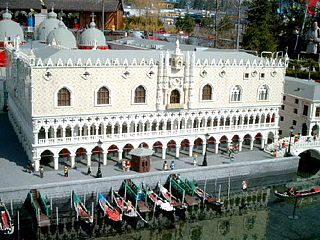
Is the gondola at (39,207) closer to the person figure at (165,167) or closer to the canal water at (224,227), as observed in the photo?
the canal water at (224,227)

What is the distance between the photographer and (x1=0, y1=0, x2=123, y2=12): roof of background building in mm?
101125

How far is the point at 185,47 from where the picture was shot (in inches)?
2611

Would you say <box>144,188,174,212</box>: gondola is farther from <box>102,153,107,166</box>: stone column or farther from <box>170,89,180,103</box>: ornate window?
<box>170,89,180,103</box>: ornate window

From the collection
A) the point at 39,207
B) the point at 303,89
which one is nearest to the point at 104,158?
the point at 39,207

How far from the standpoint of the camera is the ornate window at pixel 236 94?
176ft

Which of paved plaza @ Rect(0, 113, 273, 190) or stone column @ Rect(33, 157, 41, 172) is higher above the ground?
stone column @ Rect(33, 157, 41, 172)

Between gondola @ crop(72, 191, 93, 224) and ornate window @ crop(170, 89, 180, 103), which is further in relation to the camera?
ornate window @ crop(170, 89, 180, 103)

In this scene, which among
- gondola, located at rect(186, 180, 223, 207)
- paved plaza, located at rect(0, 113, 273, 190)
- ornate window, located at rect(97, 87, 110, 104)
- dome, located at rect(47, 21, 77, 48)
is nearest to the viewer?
paved plaza, located at rect(0, 113, 273, 190)

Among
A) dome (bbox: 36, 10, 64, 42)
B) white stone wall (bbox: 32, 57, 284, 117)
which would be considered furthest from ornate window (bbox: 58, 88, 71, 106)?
dome (bbox: 36, 10, 64, 42)

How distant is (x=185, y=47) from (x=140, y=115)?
66.5 ft

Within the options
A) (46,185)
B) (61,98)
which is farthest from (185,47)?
(46,185)

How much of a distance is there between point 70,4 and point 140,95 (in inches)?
2501

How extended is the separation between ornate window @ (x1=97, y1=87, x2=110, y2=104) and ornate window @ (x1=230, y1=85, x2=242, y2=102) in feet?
47.3

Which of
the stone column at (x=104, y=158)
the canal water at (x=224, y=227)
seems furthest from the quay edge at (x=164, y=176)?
the stone column at (x=104, y=158)
